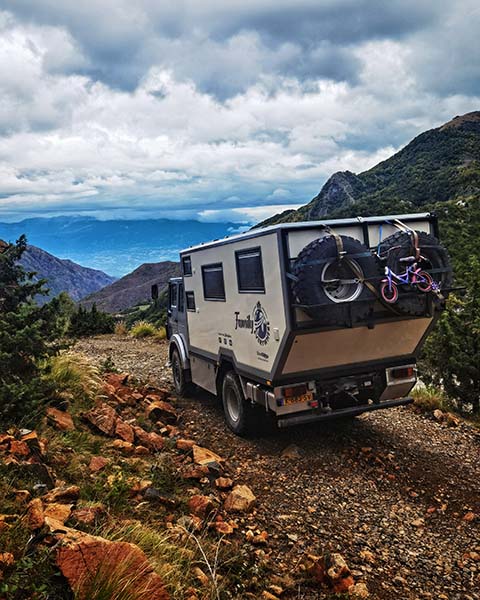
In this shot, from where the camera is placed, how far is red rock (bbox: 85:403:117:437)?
7.13m

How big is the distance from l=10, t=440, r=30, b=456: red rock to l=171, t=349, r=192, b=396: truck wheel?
6019 mm

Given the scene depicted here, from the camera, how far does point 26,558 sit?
3.20m

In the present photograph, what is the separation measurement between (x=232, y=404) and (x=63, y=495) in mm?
4539

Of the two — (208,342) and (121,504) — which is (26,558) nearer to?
(121,504)

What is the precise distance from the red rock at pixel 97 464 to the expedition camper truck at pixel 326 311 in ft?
8.07

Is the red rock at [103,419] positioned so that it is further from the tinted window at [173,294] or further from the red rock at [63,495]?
the tinted window at [173,294]

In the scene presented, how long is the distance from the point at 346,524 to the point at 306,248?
10.7 feet

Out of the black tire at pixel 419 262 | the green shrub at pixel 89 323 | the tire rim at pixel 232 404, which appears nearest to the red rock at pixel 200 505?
the tire rim at pixel 232 404

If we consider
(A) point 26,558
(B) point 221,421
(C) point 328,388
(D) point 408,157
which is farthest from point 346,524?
(D) point 408,157

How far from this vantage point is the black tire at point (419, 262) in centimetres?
657

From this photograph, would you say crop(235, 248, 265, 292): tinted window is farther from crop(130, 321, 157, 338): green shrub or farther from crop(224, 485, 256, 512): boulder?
crop(130, 321, 157, 338): green shrub

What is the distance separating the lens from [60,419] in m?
6.73

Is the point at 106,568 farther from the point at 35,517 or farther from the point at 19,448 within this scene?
the point at 19,448

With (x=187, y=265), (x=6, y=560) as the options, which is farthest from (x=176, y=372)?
(x=6, y=560)
